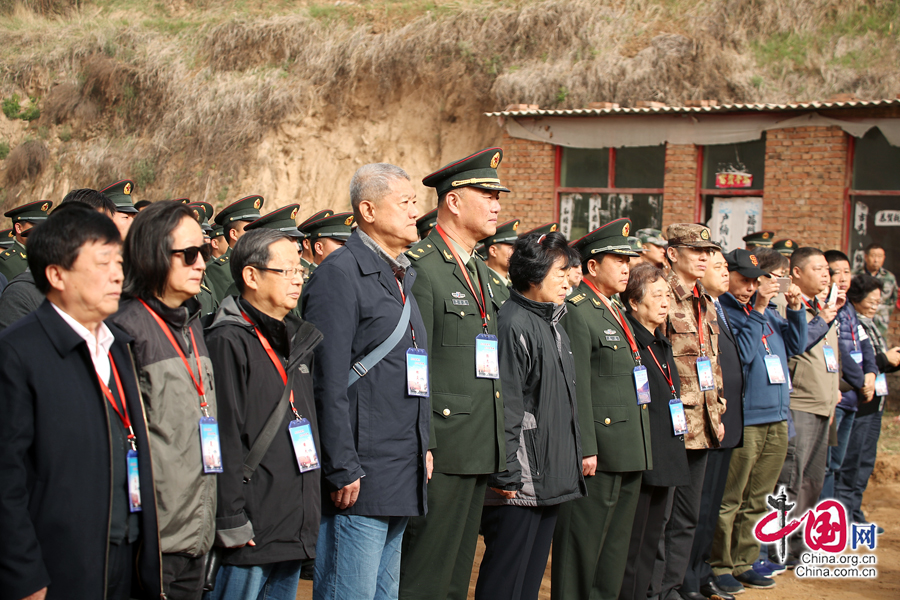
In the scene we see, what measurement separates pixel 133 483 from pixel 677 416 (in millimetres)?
3211

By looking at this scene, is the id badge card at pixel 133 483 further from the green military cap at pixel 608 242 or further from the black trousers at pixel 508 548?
the green military cap at pixel 608 242

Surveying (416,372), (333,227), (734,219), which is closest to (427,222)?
(333,227)

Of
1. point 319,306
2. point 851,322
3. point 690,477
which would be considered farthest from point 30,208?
point 851,322

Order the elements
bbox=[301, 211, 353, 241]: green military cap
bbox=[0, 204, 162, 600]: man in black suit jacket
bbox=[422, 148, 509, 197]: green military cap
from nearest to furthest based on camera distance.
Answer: bbox=[0, 204, 162, 600]: man in black suit jacket, bbox=[422, 148, 509, 197]: green military cap, bbox=[301, 211, 353, 241]: green military cap

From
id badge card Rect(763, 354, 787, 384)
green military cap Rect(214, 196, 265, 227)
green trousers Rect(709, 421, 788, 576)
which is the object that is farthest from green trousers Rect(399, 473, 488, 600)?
green military cap Rect(214, 196, 265, 227)

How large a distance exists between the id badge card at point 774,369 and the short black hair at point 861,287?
7.37 ft

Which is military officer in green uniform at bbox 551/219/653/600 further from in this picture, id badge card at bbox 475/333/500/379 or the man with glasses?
the man with glasses

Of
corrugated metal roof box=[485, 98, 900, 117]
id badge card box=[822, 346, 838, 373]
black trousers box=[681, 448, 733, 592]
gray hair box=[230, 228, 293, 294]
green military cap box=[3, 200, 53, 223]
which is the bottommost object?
black trousers box=[681, 448, 733, 592]

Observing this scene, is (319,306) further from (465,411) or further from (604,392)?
(604,392)

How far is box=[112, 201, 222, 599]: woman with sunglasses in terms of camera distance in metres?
2.59

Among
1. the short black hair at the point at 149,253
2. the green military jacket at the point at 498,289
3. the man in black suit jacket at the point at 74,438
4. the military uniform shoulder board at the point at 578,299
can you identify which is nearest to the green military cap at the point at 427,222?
the green military jacket at the point at 498,289

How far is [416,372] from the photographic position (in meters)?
3.37

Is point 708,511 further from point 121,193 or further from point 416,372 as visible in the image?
point 121,193

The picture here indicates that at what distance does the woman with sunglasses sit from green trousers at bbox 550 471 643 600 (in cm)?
223
